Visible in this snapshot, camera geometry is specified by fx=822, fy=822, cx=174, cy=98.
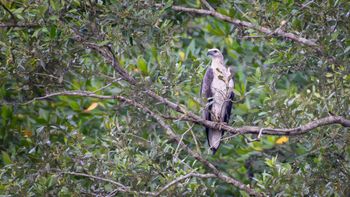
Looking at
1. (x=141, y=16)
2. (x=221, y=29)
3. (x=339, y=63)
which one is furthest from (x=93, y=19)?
(x=221, y=29)

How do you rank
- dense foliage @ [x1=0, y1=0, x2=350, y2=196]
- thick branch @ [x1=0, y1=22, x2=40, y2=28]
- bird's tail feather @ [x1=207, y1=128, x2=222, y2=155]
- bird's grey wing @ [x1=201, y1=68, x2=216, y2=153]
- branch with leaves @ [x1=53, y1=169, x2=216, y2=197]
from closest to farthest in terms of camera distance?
branch with leaves @ [x1=53, y1=169, x2=216, y2=197] → dense foliage @ [x1=0, y1=0, x2=350, y2=196] → thick branch @ [x1=0, y1=22, x2=40, y2=28] → bird's tail feather @ [x1=207, y1=128, x2=222, y2=155] → bird's grey wing @ [x1=201, y1=68, x2=216, y2=153]

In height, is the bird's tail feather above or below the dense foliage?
below

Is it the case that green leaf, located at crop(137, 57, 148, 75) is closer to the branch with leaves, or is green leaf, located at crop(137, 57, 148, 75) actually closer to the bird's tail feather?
the bird's tail feather

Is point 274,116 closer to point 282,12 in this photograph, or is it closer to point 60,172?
point 282,12

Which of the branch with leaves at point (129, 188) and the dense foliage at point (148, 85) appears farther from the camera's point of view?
the dense foliage at point (148, 85)

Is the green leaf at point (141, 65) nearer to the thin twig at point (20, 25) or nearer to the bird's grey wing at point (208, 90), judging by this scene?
the bird's grey wing at point (208, 90)

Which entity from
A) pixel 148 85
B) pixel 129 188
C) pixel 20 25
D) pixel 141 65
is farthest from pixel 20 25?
pixel 141 65

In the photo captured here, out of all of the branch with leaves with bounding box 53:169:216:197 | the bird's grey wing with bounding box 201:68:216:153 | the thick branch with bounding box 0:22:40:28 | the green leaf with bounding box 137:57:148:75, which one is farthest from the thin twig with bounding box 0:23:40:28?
the bird's grey wing with bounding box 201:68:216:153

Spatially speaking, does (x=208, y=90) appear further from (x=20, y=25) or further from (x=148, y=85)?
(x=20, y=25)

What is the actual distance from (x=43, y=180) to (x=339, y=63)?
2297 mm

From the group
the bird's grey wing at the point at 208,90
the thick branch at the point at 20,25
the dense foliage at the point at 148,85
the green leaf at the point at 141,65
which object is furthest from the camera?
the green leaf at the point at 141,65

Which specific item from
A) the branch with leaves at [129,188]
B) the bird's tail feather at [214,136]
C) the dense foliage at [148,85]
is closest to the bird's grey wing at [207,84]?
the bird's tail feather at [214,136]

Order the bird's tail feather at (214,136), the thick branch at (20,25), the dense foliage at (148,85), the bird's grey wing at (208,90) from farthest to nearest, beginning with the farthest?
the bird's grey wing at (208,90) → the bird's tail feather at (214,136) → the thick branch at (20,25) → the dense foliage at (148,85)

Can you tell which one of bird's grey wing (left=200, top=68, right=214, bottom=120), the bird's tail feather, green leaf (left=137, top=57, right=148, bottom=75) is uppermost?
green leaf (left=137, top=57, right=148, bottom=75)
